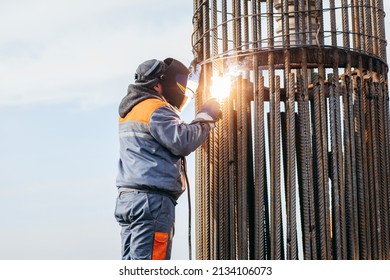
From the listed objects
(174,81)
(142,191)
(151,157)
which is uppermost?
(174,81)

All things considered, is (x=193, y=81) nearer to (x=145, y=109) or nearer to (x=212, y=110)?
(x=212, y=110)

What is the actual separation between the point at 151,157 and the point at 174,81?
94cm

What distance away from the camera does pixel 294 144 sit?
790 cm

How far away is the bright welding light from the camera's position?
826 cm

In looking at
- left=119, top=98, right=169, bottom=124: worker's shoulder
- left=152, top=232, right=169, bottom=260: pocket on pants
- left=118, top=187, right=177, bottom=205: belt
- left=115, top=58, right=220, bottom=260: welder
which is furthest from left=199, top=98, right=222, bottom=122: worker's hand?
left=152, top=232, right=169, bottom=260: pocket on pants

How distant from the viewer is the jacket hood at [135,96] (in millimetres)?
7185

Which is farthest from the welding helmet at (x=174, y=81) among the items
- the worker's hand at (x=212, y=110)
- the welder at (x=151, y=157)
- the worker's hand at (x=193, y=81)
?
the worker's hand at (x=193, y=81)

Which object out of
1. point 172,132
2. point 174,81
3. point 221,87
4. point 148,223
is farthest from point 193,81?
point 148,223

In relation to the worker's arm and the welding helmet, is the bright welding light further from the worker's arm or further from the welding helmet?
the worker's arm

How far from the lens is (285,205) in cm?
786

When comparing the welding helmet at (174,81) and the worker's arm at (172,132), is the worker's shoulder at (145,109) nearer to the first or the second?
the worker's arm at (172,132)

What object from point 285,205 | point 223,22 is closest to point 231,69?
point 223,22

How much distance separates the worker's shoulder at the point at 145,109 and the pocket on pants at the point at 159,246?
1.15 metres

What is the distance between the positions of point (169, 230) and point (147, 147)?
2.86ft
